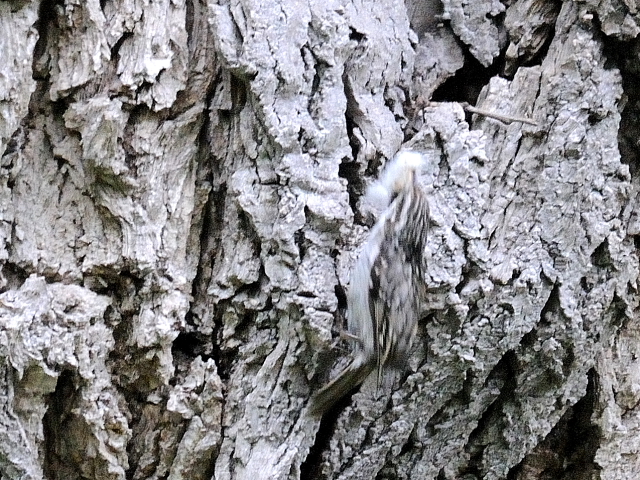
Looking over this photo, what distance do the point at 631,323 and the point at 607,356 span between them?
14 centimetres

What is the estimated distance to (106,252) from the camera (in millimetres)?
1922

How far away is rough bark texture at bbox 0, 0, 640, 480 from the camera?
Answer: 6.14 ft

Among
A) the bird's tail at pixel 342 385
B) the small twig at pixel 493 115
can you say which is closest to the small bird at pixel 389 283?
the bird's tail at pixel 342 385

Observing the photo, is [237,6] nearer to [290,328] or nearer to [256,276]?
[256,276]

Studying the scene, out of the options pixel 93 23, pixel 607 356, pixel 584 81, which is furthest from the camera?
pixel 607 356

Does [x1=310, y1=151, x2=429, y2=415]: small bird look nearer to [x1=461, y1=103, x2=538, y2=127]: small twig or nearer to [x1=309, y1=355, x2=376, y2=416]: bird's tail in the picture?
[x1=309, y1=355, x2=376, y2=416]: bird's tail

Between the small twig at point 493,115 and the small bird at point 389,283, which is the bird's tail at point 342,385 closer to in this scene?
the small bird at point 389,283

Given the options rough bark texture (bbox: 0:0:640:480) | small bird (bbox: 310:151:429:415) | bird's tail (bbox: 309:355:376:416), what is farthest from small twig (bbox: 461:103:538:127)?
bird's tail (bbox: 309:355:376:416)

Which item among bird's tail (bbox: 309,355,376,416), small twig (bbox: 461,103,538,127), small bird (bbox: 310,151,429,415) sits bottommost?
bird's tail (bbox: 309,355,376,416)

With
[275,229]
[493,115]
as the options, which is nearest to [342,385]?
[275,229]

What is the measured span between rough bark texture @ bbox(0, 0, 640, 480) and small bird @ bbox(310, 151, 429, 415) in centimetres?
4

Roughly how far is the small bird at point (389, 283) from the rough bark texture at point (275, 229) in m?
0.04

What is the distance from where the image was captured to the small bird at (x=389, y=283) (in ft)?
6.42

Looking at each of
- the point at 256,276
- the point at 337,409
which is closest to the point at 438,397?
the point at 337,409
